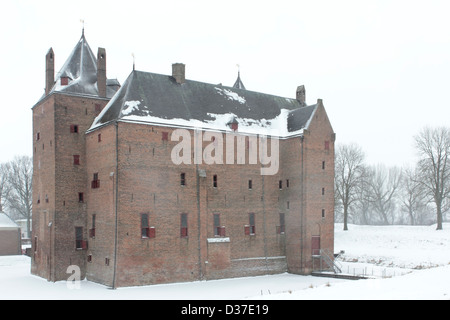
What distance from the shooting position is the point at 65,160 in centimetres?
3147

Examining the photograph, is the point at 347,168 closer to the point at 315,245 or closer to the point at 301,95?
the point at 301,95

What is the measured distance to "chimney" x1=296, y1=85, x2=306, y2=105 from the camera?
41.1 meters

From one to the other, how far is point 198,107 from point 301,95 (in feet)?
38.1

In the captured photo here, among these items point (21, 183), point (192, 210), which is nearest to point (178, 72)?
point (192, 210)

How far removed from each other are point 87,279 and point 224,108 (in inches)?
584

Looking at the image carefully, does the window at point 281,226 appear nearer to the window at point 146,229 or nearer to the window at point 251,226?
the window at point 251,226

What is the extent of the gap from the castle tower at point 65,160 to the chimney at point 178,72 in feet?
14.6

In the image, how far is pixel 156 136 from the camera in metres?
29.8

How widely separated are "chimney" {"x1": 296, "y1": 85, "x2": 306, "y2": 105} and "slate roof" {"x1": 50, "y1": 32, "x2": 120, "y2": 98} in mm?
15493

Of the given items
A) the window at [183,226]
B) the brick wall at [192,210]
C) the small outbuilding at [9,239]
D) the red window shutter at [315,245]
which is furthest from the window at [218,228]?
the small outbuilding at [9,239]

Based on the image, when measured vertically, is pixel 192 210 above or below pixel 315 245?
Answer: above

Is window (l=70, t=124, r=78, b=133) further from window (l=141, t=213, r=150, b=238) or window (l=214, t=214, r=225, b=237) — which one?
window (l=214, t=214, r=225, b=237)

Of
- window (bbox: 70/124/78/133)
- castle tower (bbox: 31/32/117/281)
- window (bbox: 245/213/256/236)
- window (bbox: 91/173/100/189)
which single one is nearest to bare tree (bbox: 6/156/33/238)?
castle tower (bbox: 31/32/117/281)
